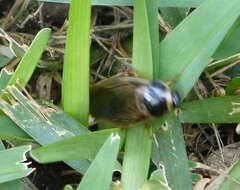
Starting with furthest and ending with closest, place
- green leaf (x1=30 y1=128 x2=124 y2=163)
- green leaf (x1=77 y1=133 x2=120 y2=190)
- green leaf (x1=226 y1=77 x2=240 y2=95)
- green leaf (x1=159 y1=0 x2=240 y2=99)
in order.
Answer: green leaf (x1=226 y1=77 x2=240 y2=95)
green leaf (x1=159 y1=0 x2=240 y2=99)
green leaf (x1=30 y1=128 x2=124 y2=163)
green leaf (x1=77 y1=133 x2=120 y2=190)

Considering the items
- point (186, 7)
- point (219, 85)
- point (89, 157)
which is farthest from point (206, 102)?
point (89, 157)

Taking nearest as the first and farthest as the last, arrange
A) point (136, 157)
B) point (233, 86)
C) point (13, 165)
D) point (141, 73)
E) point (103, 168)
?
point (103, 168) < point (13, 165) < point (136, 157) < point (141, 73) < point (233, 86)

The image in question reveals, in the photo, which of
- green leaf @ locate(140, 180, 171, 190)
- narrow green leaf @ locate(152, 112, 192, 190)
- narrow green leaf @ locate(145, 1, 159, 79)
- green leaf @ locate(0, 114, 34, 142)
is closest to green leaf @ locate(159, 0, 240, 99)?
narrow green leaf @ locate(145, 1, 159, 79)

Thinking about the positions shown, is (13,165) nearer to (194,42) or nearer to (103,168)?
(103,168)

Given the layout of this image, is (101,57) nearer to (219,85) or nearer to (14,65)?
(14,65)

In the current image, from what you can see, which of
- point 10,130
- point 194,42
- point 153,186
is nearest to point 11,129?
point 10,130

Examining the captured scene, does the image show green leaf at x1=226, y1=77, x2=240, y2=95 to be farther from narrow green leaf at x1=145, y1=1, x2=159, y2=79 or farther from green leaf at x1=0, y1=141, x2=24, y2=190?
green leaf at x1=0, y1=141, x2=24, y2=190
